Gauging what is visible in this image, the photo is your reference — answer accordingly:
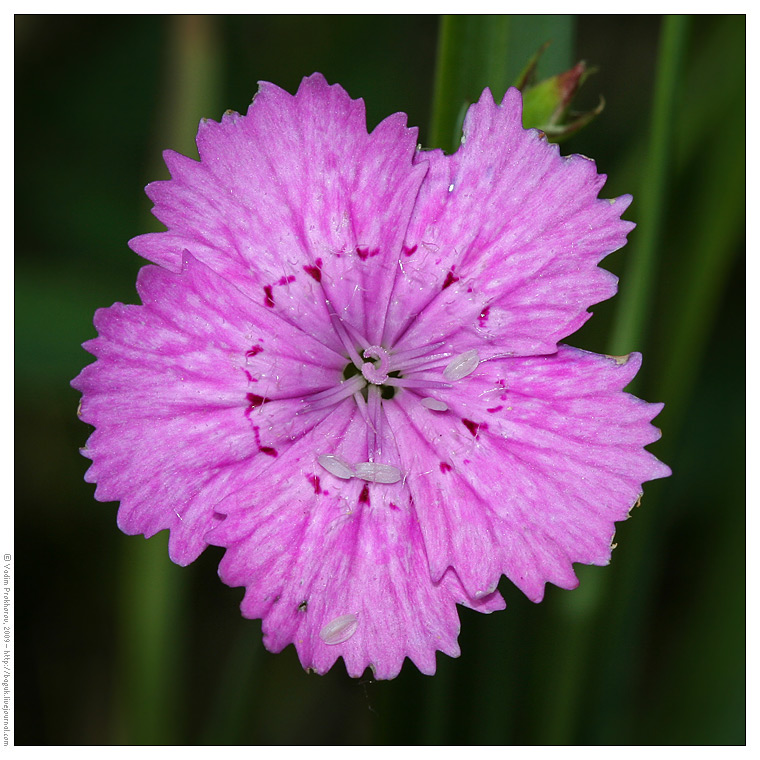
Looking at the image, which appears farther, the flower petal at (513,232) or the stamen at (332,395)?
the stamen at (332,395)

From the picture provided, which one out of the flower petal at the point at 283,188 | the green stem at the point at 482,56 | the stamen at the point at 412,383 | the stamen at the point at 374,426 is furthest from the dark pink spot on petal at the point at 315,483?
the green stem at the point at 482,56

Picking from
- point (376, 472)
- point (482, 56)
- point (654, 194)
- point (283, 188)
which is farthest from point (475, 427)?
point (482, 56)

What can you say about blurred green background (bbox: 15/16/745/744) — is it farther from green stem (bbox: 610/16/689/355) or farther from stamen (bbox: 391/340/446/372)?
stamen (bbox: 391/340/446/372)

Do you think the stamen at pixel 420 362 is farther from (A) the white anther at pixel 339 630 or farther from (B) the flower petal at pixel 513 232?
(A) the white anther at pixel 339 630

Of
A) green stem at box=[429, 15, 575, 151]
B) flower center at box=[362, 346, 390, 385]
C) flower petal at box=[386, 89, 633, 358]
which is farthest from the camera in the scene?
green stem at box=[429, 15, 575, 151]

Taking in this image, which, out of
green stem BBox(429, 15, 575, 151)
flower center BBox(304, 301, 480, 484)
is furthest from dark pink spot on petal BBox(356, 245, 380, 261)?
green stem BBox(429, 15, 575, 151)

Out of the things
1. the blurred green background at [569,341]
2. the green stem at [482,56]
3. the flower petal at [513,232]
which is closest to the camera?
the flower petal at [513,232]
